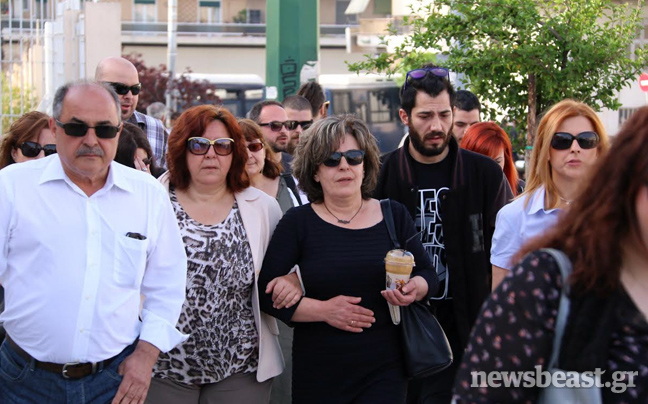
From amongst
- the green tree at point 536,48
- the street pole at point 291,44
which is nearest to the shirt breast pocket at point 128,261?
the green tree at point 536,48

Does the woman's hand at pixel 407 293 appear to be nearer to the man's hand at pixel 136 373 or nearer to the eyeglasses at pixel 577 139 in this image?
the eyeglasses at pixel 577 139

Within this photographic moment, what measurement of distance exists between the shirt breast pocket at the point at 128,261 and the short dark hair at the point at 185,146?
3.44 ft

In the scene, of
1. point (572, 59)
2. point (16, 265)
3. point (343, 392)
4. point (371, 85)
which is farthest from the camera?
point (371, 85)

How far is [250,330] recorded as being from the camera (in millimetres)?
4984

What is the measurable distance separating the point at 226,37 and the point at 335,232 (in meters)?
48.6

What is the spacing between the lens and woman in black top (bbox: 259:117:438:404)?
15.7ft

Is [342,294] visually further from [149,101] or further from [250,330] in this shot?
[149,101]

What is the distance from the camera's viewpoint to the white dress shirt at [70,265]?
3.99 m

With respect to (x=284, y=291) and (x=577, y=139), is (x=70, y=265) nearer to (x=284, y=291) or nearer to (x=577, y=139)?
(x=284, y=291)

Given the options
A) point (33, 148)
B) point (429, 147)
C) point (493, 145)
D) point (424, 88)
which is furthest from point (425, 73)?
point (33, 148)

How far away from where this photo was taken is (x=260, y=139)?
6.23 meters

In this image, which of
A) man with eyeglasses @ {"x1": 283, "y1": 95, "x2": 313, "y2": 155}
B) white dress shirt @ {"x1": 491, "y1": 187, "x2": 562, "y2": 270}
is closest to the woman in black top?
white dress shirt @ {"x1": 491, "y1": 187, "x2": 562, "y2": 270}

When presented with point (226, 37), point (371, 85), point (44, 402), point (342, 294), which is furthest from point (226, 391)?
point (226, 37)

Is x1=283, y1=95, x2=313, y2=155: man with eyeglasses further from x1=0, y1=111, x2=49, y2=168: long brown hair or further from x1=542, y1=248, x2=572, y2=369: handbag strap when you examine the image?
x1=542, y1=248, x2=572, y2=369: handbag strap
